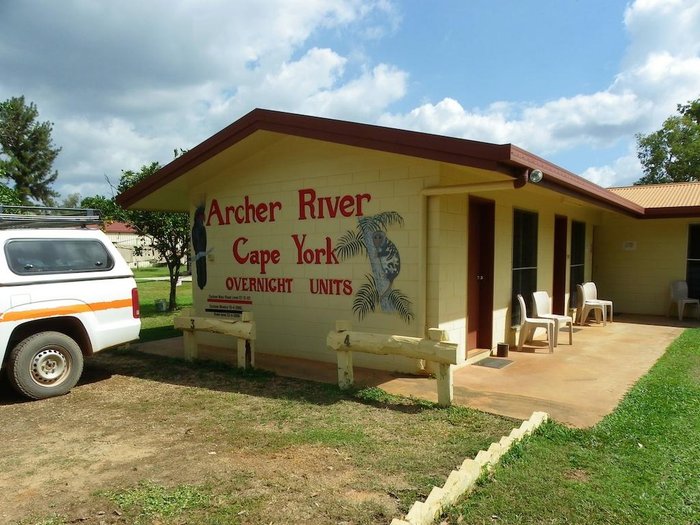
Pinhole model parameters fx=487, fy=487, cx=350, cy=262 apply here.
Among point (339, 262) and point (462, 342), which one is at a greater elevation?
point (339, 262)

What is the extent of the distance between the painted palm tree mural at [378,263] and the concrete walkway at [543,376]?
0.90 m

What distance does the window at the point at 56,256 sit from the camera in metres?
5.57

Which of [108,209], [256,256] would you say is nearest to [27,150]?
[108,209]

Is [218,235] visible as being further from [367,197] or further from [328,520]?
[328,520]

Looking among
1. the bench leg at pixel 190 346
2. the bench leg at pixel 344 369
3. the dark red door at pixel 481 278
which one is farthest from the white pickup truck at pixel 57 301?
the dark red door at pixel 481 278

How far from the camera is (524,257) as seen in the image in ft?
28.6

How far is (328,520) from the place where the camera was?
3023 millimetres

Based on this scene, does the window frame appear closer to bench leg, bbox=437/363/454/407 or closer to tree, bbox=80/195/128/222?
bench leg, bbox=437/363/454/407

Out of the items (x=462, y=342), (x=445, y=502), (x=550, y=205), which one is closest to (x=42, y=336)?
(x=445, y=502)

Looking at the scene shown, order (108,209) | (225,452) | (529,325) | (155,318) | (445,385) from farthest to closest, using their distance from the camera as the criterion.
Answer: (108,209)
(155,318)
(529,325)
(445,385)
(225,452)

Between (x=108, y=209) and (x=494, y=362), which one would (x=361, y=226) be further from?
(x=108, y=209)

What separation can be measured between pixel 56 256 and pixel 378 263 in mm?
4063

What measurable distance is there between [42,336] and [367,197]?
14.2 ft

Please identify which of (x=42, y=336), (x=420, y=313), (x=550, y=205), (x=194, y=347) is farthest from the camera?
(x=550, y=205)
